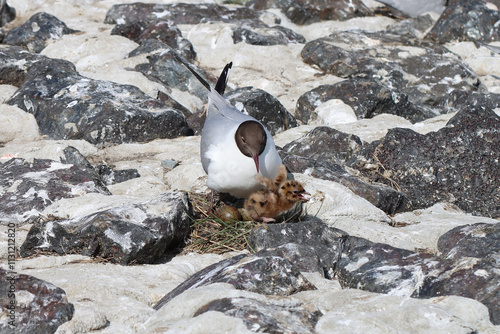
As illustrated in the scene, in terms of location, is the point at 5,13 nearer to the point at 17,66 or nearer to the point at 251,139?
the point at 17,66

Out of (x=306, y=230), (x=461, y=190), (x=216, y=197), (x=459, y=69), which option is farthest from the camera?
(x=459, y=69)

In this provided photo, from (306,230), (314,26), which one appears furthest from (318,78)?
(306,230)

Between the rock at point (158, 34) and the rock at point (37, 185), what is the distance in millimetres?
4781

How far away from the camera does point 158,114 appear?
7516 mm

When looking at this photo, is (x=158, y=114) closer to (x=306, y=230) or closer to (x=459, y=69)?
(x=306, y=230)

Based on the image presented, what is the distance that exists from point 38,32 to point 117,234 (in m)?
7.63

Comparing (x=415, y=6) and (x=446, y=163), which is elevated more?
(x=446, y=163)

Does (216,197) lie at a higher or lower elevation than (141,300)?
lower

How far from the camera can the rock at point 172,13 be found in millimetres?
12086

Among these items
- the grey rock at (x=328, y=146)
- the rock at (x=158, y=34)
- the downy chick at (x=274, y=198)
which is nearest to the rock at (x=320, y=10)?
the rock at (x=158, y=34)

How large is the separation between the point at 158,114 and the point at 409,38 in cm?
584

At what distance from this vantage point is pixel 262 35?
1099cm

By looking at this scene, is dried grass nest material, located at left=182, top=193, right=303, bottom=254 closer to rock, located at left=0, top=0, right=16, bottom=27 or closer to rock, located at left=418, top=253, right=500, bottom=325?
rock, located at left=418, top=253, right=500, bottom=325

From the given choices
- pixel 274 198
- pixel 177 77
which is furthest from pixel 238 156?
pixel 177 77
